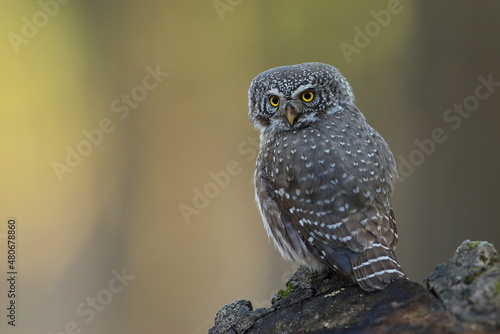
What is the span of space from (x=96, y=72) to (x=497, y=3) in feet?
13.1

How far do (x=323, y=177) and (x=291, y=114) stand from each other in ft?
1.80

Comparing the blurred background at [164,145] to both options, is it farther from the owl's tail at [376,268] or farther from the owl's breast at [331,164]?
the owl's tail at [376,268]

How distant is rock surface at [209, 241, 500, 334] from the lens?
2.10 metres

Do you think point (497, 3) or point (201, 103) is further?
point (201, 103)

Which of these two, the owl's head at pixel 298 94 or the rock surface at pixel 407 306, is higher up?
the owl's head at pixel 298 94

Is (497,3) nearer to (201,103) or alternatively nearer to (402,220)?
(402,220)

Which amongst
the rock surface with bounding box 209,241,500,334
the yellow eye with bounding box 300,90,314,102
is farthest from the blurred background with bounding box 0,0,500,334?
the rock surface with bounding box 209,241,500,334

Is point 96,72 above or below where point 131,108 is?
above

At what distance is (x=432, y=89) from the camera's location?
5.22 meters

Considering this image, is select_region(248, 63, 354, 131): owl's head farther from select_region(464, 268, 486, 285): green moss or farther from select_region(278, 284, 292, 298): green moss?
select_region(464, 268, 486, 285): green moss

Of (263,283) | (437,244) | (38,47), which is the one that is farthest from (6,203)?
(437,244)

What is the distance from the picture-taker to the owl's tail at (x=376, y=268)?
259 centimetres

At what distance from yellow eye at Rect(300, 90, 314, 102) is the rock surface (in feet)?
4.00

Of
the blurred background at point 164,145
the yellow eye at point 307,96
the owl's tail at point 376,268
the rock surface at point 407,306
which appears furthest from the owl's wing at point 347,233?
the blurred background at point 164,145
